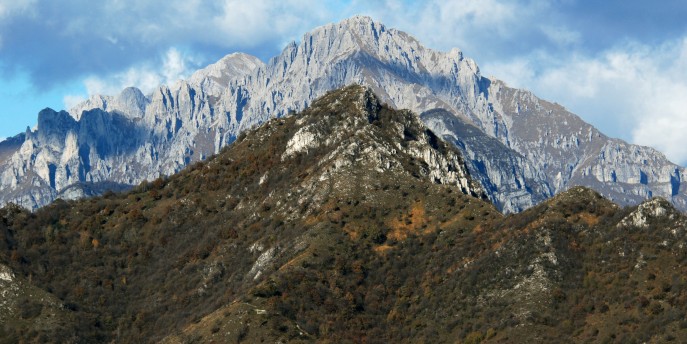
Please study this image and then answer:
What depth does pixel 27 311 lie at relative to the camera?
162 metres

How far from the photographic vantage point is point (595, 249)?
148000 millimetres

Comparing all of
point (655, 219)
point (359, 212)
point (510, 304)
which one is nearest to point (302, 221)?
point (359, 212)

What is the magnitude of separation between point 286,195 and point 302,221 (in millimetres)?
14400

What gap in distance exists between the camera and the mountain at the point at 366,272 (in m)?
136

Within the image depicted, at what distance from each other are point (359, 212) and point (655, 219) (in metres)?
57.7

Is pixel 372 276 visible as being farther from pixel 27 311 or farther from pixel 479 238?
pixel 27 311

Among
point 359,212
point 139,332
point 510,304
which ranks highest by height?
point 359,212

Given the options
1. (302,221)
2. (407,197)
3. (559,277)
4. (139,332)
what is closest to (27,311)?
(139,332)

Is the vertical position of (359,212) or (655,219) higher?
(359,212)

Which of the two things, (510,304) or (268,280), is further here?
(268,280)

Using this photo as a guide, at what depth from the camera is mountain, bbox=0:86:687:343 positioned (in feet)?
445

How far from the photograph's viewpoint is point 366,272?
163 meters

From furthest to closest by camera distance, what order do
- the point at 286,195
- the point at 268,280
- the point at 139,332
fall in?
the point at 286,195
the point at 139,332
the point at 268,280

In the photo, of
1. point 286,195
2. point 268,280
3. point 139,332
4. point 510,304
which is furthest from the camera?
point 286,195
